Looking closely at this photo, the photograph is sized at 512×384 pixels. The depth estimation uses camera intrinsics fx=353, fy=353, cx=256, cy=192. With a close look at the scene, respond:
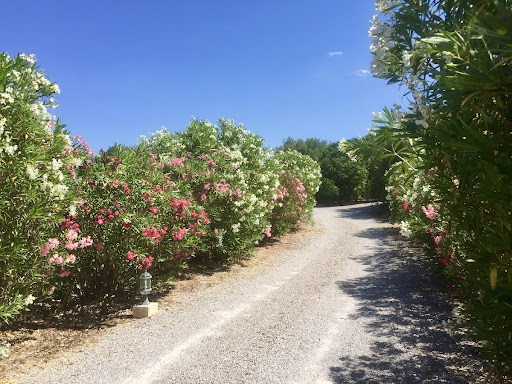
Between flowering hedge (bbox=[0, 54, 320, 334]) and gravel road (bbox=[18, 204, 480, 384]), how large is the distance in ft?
3.60

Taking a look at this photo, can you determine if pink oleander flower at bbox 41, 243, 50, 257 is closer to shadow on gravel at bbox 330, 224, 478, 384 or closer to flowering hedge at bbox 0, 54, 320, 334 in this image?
flowering hedge at bbox 0, 54, 320, 334

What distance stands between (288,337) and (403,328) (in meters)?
1.61

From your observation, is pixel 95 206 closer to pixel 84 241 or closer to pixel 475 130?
pixel 84 241

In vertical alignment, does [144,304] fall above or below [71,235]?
below

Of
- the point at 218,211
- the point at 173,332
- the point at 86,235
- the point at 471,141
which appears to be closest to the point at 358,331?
the point at 173,332

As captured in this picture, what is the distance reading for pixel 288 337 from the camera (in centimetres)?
457

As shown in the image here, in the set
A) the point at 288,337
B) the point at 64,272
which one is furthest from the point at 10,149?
the point at 288,337

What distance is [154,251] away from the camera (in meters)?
6.49

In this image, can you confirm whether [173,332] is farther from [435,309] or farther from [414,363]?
[435,309]

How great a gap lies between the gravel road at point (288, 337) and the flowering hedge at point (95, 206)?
110cm

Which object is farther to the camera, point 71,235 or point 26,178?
point 71,235

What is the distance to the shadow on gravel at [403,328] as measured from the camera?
11.8ft

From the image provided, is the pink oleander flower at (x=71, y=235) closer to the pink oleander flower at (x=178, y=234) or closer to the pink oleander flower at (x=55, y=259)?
the pink oleander flower at (x=55, y=259)

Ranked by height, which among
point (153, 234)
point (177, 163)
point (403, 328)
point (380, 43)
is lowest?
point (403, 328)
